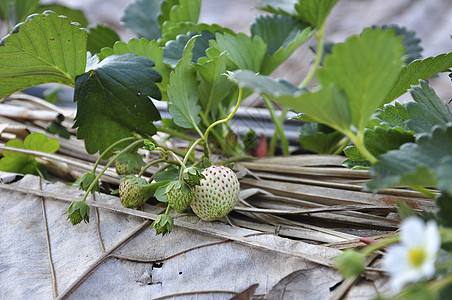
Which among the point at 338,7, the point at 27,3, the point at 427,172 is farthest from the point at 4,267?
the point at 338,7

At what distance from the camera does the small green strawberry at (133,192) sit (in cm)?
69

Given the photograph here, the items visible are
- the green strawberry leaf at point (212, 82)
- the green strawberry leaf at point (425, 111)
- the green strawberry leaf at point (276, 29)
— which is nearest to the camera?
the green strawberry leaf at point (425, 111)

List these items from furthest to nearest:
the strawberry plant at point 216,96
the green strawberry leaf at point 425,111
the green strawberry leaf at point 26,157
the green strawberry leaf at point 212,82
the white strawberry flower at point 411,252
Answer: the green strawberry leaf at point 26,157 < the green strawberry leaf at point 212,82 < the green strawberry leaf at point 425,111 < the strawberry plant at point 216,96 < the white strawberry flower at point 411,252

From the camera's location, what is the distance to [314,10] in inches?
37.8

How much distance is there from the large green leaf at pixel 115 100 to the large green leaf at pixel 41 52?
0.13 feet

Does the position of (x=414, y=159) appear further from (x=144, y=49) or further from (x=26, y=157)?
(x=26, y=157)

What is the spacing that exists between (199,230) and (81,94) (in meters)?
0.32

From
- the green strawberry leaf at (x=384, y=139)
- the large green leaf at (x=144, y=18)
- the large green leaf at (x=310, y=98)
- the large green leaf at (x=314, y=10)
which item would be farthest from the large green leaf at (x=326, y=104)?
the large green leaf at (x=144, y=18)

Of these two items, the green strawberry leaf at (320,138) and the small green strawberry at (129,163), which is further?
the green strawberry leaf at (320,138)

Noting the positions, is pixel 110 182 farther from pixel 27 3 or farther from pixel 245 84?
pixel 27 3

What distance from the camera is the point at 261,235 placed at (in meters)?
0.64

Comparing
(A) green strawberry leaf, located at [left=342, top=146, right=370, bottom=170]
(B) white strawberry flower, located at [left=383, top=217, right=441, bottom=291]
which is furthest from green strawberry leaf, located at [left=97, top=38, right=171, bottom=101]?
(B) white strawberry flower, located at [left=383, top=217, right=441, bottom=291]

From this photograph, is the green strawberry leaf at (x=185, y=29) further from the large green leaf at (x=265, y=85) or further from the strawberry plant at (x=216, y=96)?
the large green leaf at (x=265, y=85)

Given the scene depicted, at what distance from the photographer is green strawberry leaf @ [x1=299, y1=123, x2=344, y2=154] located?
35.8 inches
